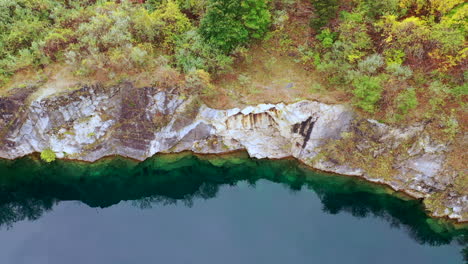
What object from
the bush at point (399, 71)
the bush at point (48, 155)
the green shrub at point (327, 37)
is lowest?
the bush at point (48, 155)

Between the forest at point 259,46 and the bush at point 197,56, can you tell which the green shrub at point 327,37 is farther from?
the bush at point 197,56

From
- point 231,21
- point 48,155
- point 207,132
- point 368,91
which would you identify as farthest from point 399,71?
point 48,155

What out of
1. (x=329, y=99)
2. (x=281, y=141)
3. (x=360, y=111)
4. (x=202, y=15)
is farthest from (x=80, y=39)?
(x=360, y=111)

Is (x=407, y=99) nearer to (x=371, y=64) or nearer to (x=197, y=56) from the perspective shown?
(x=371, y=64)

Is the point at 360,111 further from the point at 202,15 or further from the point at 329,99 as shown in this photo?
the point at 202,15

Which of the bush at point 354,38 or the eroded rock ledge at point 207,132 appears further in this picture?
the bush at point 354,38

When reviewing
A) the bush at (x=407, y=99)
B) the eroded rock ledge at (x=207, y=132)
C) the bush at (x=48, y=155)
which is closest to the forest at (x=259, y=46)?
the bush at (x=407, y=99)
